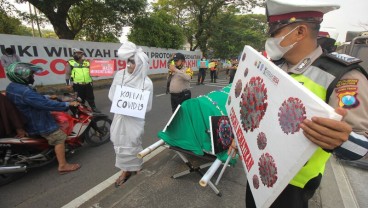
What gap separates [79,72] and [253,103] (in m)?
5.59

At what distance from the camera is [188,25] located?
82.8 feet

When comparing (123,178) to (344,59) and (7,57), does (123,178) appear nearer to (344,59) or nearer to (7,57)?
(344,59)

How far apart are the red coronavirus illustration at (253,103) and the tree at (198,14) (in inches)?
906

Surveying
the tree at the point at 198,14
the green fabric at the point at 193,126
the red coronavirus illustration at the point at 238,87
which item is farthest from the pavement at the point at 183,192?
the tree at the point at 198,14

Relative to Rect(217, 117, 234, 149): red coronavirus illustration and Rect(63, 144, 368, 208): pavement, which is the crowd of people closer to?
Rect(217, 117, 234, 149): red coronavirus illustration

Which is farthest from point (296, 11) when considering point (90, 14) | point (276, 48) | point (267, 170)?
point (90, 14)

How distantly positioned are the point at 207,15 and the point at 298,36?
80.8 feet

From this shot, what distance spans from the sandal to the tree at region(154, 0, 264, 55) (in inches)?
871

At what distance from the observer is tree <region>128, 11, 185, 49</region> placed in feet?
47.3

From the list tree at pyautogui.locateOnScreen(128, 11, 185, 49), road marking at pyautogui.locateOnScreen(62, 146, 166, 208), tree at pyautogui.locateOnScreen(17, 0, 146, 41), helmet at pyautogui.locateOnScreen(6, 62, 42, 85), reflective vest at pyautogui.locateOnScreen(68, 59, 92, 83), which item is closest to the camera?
road marking at pyautogui.locateOnScreen(62, 146, 166, 208)

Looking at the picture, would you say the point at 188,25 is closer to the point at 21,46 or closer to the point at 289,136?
the point at 21,46

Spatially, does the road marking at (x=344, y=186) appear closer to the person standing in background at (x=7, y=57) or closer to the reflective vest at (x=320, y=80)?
the reflective vest at (x=320, y=80)

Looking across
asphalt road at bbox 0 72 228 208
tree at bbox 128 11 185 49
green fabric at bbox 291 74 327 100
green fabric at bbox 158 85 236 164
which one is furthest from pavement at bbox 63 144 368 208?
tree at bbox 128 11 185 49

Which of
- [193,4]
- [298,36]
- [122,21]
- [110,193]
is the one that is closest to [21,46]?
[122,21]
